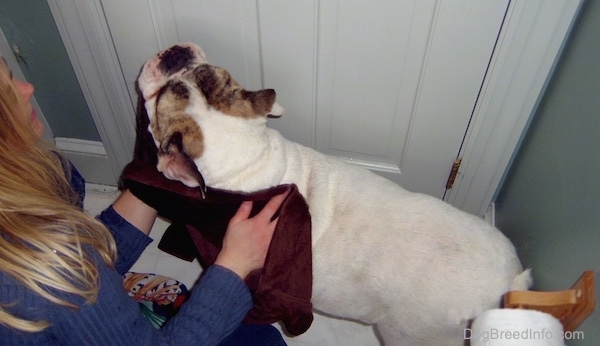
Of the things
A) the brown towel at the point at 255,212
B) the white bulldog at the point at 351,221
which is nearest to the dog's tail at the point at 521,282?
the white bulldog at the point at 351,221

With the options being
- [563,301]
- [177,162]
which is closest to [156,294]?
[177,162]

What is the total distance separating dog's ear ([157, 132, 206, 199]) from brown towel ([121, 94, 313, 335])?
0.24 feet

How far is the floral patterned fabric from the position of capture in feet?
5.49

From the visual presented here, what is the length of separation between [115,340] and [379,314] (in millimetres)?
722

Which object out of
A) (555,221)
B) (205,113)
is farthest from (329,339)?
(205,113)

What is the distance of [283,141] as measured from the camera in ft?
4.81

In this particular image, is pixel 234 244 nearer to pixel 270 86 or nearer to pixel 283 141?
pixel 283 141

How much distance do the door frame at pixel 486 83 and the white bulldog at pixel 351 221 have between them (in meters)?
0.49

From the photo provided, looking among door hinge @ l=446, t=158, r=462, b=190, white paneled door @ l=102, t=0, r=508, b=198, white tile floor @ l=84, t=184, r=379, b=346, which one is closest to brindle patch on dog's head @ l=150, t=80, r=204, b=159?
white paneled door @ l=102, t=0, r=508, b=198

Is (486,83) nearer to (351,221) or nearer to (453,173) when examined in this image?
(453,173)

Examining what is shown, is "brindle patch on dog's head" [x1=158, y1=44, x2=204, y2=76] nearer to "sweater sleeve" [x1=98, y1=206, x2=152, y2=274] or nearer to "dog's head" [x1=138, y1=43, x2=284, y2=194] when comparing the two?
"dog's head" [x1=138, y1=43, x2=284, y2=194]

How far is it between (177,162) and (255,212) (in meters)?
0.26

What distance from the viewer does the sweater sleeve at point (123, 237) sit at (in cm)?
151

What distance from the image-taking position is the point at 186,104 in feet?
4.15
